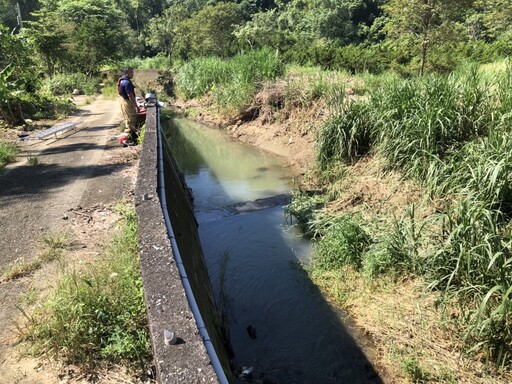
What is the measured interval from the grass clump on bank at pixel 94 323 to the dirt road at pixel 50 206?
168mm

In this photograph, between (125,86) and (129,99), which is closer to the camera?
(125,86)

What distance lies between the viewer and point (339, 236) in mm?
6184

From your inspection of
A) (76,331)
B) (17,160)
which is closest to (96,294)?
(76,331)

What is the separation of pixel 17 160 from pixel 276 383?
7156mm

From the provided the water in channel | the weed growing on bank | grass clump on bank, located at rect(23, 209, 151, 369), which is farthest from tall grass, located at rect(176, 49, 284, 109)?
grass clump on bank, located at rect(23, 209, 151, 369)

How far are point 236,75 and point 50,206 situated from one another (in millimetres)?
11253

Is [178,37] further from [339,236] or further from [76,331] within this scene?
[76,331]

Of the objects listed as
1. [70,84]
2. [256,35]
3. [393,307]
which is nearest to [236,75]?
[70,84]

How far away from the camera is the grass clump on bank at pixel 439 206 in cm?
415

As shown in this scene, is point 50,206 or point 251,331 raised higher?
point 50,206

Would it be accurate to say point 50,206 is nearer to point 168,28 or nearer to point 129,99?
point 129,99

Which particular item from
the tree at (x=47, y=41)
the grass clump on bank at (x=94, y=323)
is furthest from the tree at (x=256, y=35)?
the grass clump on bank at (x=94, y=323)

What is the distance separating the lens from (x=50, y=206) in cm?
592

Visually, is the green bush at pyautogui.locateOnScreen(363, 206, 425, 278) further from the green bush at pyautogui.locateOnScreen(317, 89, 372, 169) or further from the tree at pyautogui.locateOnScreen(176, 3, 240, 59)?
the tree at pyautogui.locateOnScreen(176, 3, 240, 59)
